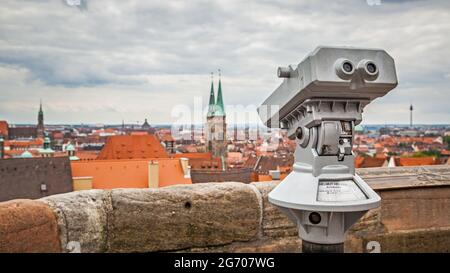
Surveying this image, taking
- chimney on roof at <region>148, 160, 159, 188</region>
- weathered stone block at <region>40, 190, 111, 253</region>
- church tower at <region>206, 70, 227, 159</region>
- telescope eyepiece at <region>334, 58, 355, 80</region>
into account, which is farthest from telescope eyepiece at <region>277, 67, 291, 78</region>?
church tower at <region>206, 70, 227, 159</region>

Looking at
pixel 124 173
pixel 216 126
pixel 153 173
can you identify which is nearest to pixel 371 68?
pixel 153 173

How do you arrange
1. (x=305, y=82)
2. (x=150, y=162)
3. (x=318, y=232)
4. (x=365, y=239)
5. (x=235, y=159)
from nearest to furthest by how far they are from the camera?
(x=305, y=82) → (x=318, y=232) → (x=365, y=239) → (x=150, y=162) → (x=235, y=159)

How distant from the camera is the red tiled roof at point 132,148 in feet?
99.7

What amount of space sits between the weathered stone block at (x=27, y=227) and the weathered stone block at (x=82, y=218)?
0.03 m

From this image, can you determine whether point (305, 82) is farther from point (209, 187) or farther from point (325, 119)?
point (209, 187)

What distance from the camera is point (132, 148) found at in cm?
3097

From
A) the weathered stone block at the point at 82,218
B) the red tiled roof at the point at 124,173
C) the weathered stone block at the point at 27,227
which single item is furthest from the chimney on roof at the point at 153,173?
the weathered stone block at the point at 27,227

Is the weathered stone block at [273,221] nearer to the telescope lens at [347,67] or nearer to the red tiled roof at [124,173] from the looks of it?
the telescope lens at [347,67]

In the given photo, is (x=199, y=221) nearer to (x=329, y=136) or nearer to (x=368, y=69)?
(x=329, y=136)

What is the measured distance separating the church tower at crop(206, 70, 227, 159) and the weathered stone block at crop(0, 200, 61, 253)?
35.1 m

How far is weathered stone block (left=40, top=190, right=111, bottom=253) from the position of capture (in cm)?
145
